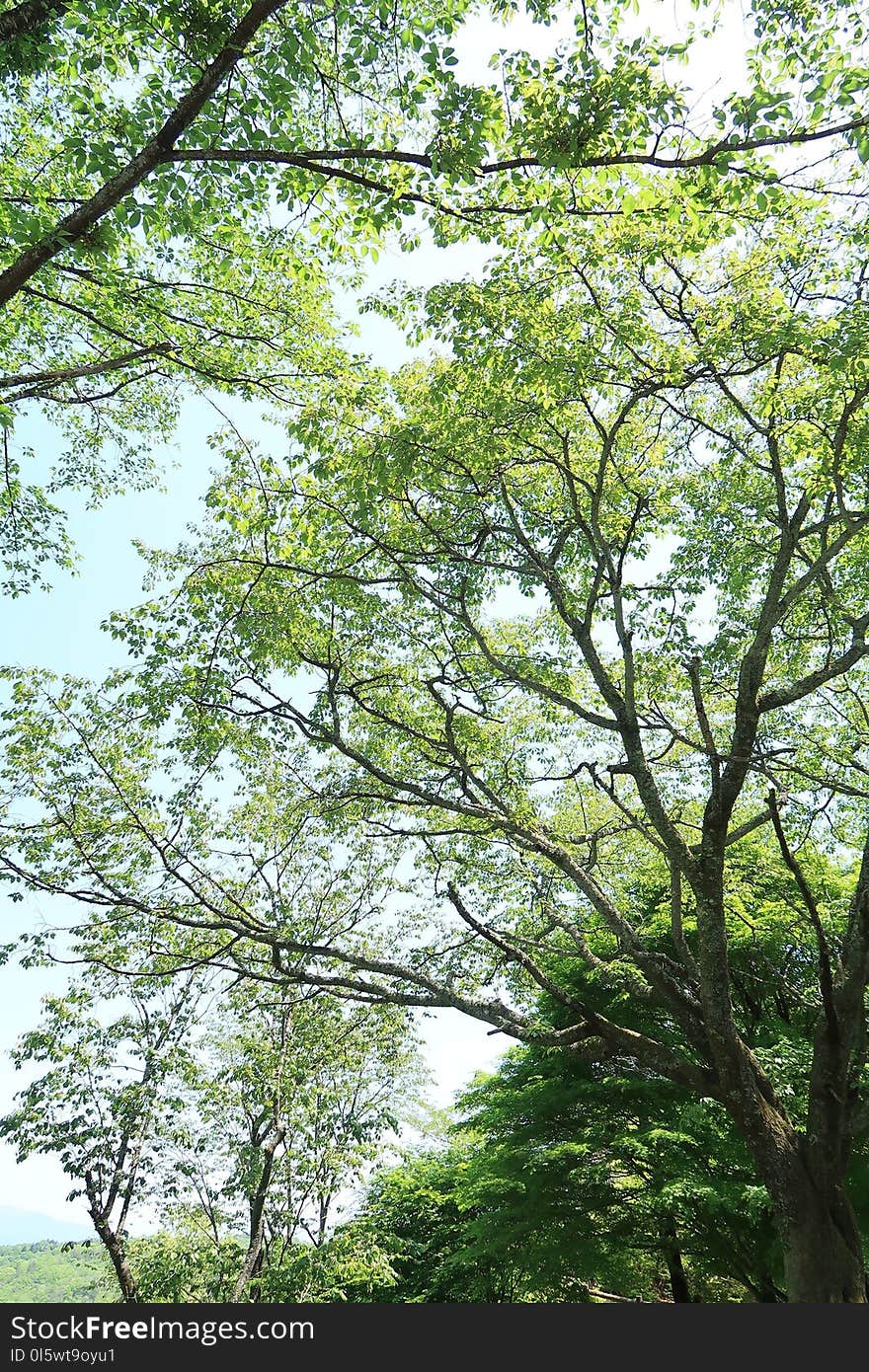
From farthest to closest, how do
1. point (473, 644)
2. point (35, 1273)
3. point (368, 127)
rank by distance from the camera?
1. point (35, 1273)
2. point (473, 644)
3. point (368, 127)

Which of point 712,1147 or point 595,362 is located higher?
point 595,362

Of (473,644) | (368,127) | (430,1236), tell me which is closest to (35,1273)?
(430,1236)

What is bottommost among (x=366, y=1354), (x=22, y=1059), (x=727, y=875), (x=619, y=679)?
(x=366, y=1354)

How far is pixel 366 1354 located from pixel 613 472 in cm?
708

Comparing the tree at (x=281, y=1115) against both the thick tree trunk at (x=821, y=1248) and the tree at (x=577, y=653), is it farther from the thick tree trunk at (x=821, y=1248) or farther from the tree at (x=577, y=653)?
the thick tree trunk at (x=821, y=1248)

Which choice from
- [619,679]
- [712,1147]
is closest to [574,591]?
[619,679]

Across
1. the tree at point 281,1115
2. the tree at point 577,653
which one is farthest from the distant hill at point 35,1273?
the tree at point 577,653

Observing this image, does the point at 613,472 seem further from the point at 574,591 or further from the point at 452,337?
the point at 452,337

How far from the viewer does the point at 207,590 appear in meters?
8.27

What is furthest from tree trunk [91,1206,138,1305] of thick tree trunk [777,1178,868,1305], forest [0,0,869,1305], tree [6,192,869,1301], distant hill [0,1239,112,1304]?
distant hill [0,1239,112,1304]

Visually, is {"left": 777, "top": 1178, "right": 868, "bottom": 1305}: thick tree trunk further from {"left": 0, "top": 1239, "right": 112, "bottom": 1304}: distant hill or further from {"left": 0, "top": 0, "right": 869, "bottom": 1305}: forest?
{"left": 0, "top": 1239, "right": 112, "bottom": 1304}: distant hill

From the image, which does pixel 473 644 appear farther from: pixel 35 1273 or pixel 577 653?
pixel 35 1273

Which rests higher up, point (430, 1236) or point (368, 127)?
point (368, 127)

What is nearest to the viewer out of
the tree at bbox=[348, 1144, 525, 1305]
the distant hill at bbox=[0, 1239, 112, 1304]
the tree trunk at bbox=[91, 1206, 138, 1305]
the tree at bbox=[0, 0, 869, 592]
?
the tree at bbox=[0, 0, 869, 592]
